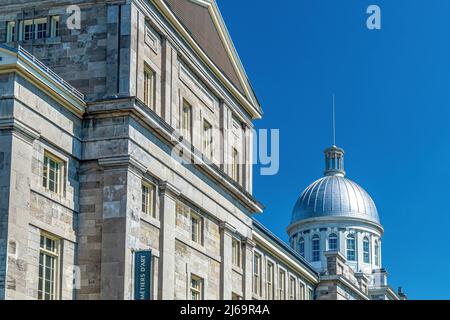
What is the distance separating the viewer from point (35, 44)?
41.9m

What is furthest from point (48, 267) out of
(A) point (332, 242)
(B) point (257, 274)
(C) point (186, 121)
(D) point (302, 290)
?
(A) point (332, 242)

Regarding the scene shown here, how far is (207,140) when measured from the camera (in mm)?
49719

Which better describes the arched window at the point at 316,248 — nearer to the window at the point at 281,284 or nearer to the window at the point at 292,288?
the window at the point at 292,288

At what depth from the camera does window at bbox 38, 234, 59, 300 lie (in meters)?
36.7

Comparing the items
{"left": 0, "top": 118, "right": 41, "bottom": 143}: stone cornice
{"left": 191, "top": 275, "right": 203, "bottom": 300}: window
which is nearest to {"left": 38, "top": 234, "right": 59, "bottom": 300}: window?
{"left": 0, "top": 118, "right": 41, "bottom": 143}: stone cornice

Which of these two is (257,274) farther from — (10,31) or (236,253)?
(10,31)

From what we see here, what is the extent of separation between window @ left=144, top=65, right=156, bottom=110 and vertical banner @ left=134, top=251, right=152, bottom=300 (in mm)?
7084

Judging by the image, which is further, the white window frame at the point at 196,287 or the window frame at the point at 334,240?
the window frame at the point at 334,240

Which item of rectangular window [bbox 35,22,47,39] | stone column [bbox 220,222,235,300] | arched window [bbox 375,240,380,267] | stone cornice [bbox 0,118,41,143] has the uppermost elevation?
arched window [bbox 375,240,380,267]

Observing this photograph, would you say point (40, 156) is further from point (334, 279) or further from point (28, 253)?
point (334, 279)

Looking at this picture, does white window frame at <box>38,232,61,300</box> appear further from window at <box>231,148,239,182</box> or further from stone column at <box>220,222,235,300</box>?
window at <box>231,148,239,182</box>

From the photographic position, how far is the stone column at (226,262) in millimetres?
48781

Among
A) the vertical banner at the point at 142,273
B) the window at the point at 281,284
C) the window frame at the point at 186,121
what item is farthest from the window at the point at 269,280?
the vertical banner at the point at 142,273

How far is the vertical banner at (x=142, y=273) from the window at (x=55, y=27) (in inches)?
374
